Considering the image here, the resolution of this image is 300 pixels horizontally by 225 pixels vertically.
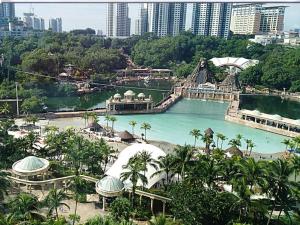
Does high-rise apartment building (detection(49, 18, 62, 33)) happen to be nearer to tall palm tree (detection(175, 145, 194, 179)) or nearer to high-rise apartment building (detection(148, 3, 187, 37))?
high-rise apartment building (detection(148, 3, 187, 37))

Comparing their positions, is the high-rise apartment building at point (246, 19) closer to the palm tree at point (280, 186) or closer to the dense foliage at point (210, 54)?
the dense foliage at point (210, 54)

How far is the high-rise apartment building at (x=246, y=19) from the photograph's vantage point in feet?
329

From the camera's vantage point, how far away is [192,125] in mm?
33250

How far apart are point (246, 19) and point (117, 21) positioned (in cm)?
3780

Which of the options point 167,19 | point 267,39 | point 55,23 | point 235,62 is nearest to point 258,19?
point 267,39

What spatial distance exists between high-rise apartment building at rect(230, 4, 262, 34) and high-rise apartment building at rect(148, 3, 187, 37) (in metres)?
16.9

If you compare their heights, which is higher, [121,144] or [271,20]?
[271,20]

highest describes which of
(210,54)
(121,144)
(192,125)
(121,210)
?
(210,54)

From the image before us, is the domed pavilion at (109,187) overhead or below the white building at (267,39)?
below

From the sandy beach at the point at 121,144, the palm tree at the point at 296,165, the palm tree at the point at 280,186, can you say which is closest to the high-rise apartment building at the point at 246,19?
the sandy beach at the point at 121,144

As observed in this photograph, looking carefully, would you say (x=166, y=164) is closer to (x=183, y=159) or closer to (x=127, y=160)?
(x=183, y=159)

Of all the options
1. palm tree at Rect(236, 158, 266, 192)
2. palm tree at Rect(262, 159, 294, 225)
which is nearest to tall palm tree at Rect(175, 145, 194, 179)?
palm tree at Rect(236, 158, 266, 192)

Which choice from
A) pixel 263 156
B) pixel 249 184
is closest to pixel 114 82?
pixel 263 156

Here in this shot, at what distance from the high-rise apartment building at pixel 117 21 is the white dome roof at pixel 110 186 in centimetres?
9076
